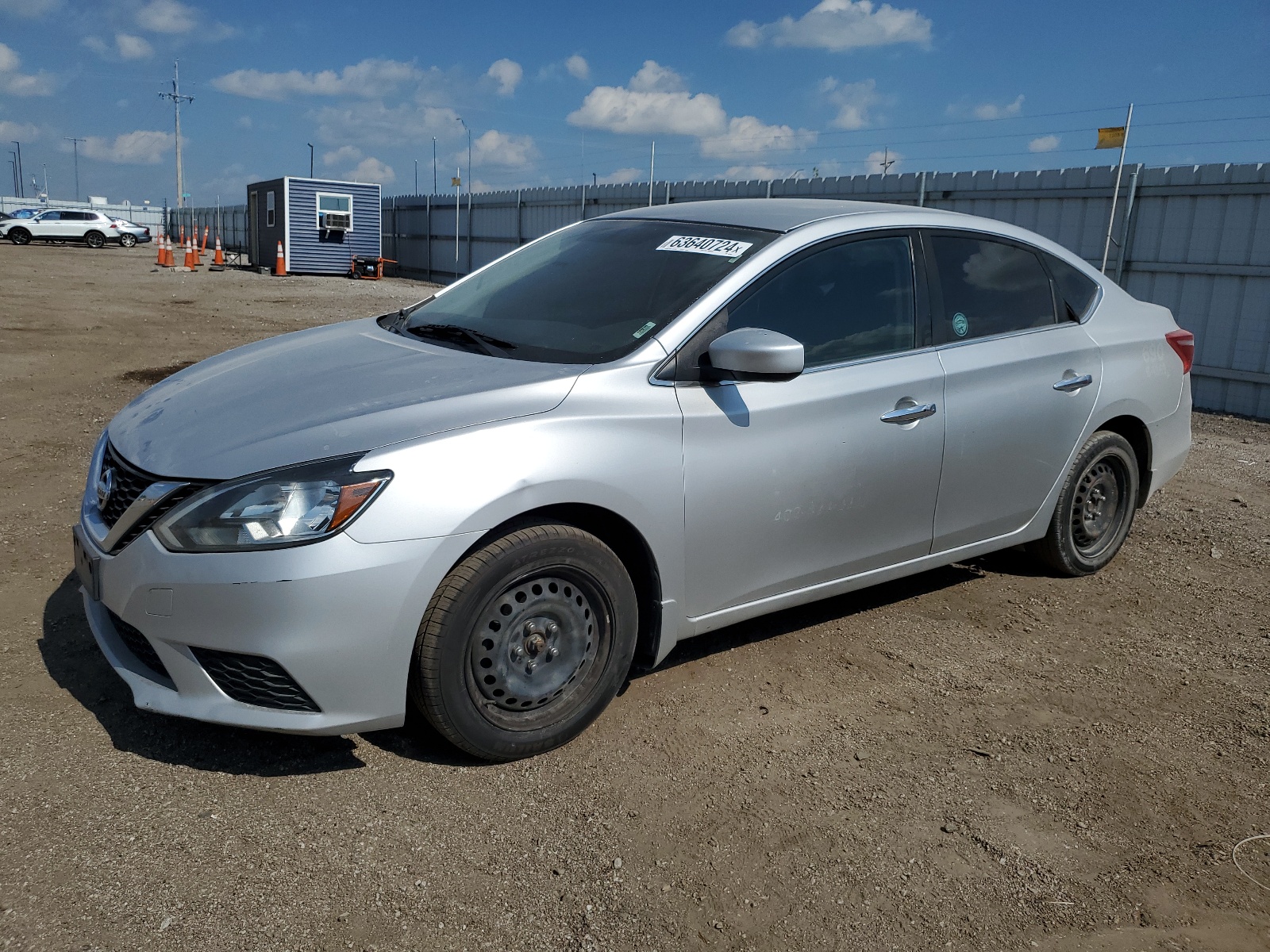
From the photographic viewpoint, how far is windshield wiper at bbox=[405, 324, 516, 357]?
3.45 metres

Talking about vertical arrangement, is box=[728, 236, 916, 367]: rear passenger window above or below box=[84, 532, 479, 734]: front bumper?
above

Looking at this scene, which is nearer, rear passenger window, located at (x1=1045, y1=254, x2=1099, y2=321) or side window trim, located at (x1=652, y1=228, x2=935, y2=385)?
side window trim, located at (x1=652, y1=228, x2=935, y2=385)

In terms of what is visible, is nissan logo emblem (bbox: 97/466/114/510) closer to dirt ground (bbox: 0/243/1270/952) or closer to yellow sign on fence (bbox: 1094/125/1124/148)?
dirt ground (bbox: 0/243/1270/952)

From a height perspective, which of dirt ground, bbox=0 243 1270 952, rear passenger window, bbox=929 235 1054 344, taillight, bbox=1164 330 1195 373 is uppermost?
rear passenger window, bbox=929 235 1054 344

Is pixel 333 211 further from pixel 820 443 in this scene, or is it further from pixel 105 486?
pixel 820 443

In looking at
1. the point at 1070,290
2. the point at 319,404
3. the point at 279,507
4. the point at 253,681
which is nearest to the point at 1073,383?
the point at 1070,290

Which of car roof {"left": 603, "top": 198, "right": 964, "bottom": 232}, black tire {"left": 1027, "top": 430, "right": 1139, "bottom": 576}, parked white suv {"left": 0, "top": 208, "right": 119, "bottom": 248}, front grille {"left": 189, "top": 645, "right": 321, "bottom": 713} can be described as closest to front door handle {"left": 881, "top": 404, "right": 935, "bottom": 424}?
car roof {"left": 603, "top": 198, "right": 964, "bottom": 232}

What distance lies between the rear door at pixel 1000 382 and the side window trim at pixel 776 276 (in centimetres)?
7

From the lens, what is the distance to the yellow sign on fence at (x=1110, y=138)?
10797 millimetres

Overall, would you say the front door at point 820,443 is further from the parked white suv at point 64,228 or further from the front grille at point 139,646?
the parked white suv at point 64,228

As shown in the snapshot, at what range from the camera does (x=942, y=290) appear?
405 cm

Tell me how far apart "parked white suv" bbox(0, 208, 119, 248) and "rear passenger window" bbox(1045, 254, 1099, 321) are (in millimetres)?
46765

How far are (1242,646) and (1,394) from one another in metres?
8.93

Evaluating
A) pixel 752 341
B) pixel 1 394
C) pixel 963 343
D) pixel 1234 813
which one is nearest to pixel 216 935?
pixel 752 341
